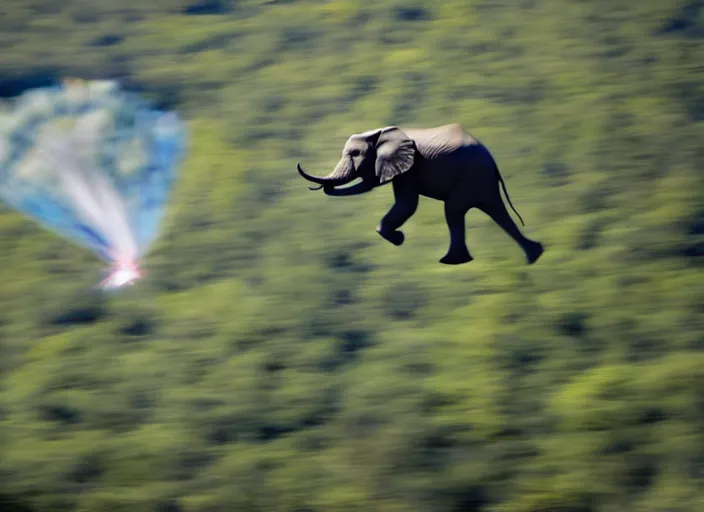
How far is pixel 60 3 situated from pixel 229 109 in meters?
1.47

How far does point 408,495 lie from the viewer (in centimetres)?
467

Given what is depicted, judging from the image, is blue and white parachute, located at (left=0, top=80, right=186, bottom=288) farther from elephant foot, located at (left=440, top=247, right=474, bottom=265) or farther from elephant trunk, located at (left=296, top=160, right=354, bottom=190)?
Result: elephant foot, located at (left=440, top=247, right=474, bottom=265)

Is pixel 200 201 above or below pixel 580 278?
above

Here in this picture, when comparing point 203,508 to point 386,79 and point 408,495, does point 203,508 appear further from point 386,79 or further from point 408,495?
point 386,79

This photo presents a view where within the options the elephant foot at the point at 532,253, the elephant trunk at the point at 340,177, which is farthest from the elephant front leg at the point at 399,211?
the elephant foot at the point at 532,253

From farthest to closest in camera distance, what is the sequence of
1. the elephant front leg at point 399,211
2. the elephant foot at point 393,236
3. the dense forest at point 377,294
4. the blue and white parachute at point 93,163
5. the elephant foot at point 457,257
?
the blue and white parachute at point 93,163, the elephant foot at point 457,257, the elephant foot at point 393,236, the elephant front leg at point 399,211, the dense forest at point 377,294

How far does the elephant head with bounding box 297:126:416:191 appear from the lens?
15.6 feet

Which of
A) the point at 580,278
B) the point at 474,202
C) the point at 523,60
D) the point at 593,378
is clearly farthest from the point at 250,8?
the point at 593,378

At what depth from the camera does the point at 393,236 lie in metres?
5.01

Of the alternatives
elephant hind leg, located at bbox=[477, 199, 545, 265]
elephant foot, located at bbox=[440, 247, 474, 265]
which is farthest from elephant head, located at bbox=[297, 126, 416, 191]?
elephant foot, located at bbox=[440, 247, 474, 265]

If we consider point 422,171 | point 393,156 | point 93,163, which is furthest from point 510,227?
point 93,163

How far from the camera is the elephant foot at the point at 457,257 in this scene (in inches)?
203

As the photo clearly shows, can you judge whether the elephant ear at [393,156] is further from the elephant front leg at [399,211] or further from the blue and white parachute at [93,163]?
the blue and white parachute at [93,163]

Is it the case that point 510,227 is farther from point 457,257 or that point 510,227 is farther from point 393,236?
point 393,236
